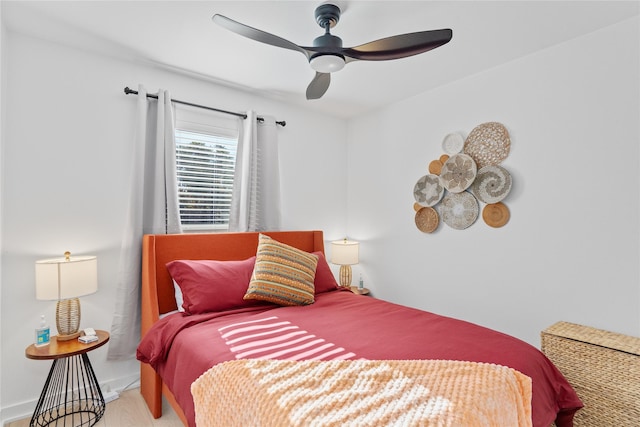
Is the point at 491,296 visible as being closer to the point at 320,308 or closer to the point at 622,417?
the point at 622,417

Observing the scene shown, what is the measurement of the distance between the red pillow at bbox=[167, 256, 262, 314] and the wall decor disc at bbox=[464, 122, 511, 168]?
2.13m

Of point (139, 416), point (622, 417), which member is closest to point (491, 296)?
point (622, 417)

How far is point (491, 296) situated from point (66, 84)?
3.61m

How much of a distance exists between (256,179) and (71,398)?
7.05 feet

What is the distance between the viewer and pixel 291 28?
7.04ft

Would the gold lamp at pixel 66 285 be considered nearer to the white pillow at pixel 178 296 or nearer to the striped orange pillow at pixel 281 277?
the white pillow at pixel 178 296

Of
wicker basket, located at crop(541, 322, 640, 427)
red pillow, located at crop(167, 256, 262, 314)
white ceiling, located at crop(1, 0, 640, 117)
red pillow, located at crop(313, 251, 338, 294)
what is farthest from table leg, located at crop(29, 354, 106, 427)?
wicker basket, located at crop(541, 322, 640, 427)

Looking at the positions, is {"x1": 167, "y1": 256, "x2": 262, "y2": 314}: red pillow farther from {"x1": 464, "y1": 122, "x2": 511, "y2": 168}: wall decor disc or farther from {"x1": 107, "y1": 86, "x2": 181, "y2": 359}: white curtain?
{"x1": 464, "y1": 122, "x2": 511, "y2": 168}: wall decor disc

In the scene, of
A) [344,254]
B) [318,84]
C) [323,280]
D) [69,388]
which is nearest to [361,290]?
[344,254]

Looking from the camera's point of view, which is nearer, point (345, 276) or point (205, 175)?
point (205, 175)

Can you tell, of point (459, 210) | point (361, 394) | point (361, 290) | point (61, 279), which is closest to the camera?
point (361, 394)

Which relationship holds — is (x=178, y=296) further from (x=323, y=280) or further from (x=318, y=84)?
(x=318, y=84)

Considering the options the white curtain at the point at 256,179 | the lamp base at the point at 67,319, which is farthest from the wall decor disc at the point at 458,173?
the lamp base at the point at 67,319

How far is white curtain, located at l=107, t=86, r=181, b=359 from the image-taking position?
244 centimetres
